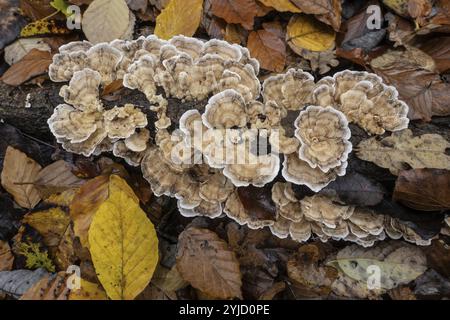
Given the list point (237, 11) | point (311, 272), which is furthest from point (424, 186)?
point (237, 11)

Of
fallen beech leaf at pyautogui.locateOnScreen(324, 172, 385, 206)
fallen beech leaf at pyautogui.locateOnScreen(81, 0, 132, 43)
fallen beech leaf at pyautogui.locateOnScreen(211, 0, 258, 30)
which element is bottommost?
fallen beech leaf at pyautogui.locateOnScreen(324, 172, 385, 206)

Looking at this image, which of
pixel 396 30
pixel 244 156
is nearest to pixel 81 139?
pixel 244 156

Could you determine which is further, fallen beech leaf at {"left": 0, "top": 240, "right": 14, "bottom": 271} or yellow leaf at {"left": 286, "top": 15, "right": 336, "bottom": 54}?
yellow leaf at {"left": 286, "top": 15, "right": 336, "bottom": 54}

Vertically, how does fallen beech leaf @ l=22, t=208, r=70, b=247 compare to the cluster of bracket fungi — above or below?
below

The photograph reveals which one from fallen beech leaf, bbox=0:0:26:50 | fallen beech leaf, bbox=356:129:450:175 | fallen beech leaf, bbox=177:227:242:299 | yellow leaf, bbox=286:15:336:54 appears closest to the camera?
fallen beech leaf, bbox=356:129:450:175

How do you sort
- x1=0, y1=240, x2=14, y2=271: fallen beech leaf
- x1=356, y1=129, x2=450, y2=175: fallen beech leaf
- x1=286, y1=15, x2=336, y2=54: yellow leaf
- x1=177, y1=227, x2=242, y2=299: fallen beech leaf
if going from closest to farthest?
x1=356, y1=129, x2=450, y2=175: fallen beech leaf
x1=177, y1=227, x2=242, y2=299: fallen beech leaf
x1=0, y1=240, x2=14, y2=271: fallen beech leaf
x1=286, y1=15, x2=336, y2=54: yellow leaf

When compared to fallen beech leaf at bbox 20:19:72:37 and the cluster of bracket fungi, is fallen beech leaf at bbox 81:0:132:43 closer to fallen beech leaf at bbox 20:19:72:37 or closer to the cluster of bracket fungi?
fallen beech leaf at bbox 20:19:72:37

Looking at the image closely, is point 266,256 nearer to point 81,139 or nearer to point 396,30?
point 81,139

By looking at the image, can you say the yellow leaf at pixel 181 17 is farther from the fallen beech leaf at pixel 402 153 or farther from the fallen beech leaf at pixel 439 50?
the fallen beech leaf at pixel 439 50

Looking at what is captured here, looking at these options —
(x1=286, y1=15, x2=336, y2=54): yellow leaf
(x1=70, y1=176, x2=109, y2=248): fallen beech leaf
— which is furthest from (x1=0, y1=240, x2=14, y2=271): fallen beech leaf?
(x1=286, y1=15, x2=336, y2=54): yellow leaf
